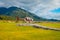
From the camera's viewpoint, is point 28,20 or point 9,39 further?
point 28,20

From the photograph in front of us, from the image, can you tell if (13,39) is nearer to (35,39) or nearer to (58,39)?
(35,39)

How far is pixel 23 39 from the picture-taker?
2638cm

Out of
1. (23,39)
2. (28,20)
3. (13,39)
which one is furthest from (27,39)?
(28,20)

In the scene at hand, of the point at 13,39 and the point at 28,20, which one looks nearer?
the point at 13,39

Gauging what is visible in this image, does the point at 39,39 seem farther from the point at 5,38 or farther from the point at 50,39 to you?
the point at 5,38

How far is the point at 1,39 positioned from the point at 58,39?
1001 cm

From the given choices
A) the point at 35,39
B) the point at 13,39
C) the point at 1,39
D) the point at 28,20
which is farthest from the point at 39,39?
the point at 28,20

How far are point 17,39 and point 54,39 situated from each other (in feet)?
21.6

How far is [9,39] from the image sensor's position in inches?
1019

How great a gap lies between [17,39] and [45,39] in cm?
494

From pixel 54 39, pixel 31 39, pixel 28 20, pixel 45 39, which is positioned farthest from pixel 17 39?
pixel 28 20

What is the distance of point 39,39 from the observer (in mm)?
26969

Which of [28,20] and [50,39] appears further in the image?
[28,20]

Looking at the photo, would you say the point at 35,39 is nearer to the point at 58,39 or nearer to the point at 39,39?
the point at 39,39
